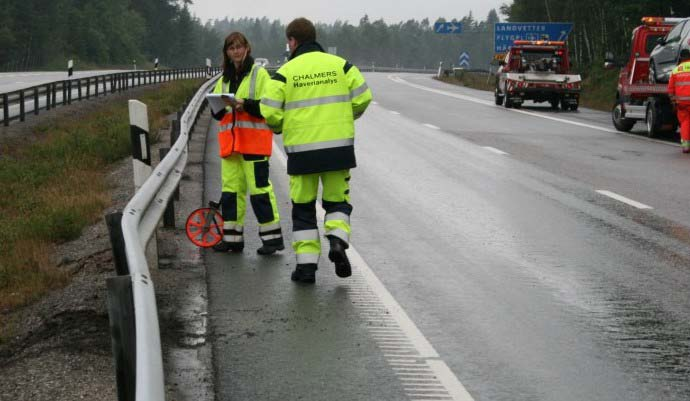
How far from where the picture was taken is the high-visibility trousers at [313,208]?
8531 millimetres

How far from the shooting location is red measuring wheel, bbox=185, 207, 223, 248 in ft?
32.2

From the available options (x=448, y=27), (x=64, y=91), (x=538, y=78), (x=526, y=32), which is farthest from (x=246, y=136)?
(x=448, y=27)

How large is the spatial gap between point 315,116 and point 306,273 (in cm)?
110

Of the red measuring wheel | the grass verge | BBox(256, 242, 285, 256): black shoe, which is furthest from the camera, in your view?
the red measuring wheel

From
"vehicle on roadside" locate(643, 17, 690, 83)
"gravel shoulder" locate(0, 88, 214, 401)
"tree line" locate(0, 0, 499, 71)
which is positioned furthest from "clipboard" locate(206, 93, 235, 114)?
"tree line" locate(0, 0, 499, 71)

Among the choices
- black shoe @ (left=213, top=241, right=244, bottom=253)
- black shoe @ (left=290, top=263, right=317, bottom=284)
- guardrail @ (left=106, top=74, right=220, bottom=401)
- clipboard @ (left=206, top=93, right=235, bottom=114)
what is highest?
clipboard @ (left=206, top=93, right=235, bottom=114)

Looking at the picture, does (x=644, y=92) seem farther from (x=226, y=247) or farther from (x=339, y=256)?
(x=339, y=256)

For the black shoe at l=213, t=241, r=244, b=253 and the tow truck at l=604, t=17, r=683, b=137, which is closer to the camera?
the black shoe at l=213, t=241, r=244, b=253

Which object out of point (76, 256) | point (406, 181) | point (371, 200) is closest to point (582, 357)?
point (76, 256)

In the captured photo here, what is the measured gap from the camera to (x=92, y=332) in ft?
21.9

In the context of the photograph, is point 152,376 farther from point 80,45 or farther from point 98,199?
point 80,45

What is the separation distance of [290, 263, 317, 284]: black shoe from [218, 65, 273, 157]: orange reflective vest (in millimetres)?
1385

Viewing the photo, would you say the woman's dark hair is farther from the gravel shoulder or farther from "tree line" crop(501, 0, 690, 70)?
"tree line" crop(501, 0, 690, 70)

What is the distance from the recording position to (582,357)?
648 cm
